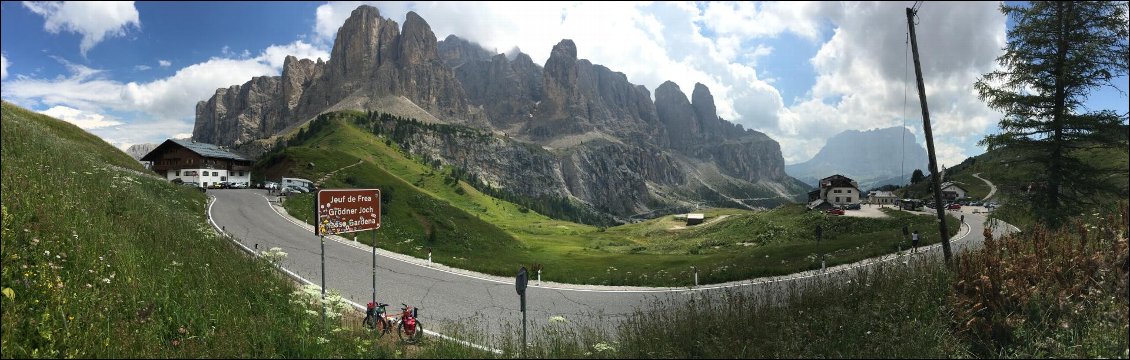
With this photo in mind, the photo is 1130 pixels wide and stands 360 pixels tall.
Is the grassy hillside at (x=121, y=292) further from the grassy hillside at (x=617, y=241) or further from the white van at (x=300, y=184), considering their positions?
the white van at (x=300, y=184)

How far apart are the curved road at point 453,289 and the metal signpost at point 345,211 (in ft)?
11.8

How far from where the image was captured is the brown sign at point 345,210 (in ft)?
37.8

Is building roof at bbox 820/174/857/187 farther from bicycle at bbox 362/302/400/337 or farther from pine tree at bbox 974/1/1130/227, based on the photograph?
bicycle at bbox 362/302/400/337

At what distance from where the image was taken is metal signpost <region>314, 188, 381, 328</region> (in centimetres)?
1150

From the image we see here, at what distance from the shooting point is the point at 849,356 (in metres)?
6.81

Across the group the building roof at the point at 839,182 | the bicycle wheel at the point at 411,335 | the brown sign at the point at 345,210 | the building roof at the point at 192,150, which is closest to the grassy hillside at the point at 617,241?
the building roof at the point at 192,150

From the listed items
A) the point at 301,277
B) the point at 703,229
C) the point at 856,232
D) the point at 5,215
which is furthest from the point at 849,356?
the point at 703,229

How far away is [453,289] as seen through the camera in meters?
20.9

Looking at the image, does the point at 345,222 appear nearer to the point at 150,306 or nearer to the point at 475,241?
the point at 150,306

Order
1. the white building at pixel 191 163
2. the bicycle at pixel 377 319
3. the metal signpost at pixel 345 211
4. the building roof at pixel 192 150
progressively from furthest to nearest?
the building roof at pixel 192 150
the white building at pixel 191 163
the metal signpost at pixel 345 211
the bicycle at pixel 377 319

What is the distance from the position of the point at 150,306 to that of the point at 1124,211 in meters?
16.7

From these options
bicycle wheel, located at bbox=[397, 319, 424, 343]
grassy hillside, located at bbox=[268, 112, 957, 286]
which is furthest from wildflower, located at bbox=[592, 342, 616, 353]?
grassy hillside, located at bbox=[268, 112, 957, 286]

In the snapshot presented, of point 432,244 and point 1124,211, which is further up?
point 1124,211

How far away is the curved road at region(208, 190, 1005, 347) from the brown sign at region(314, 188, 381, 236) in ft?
12.0
